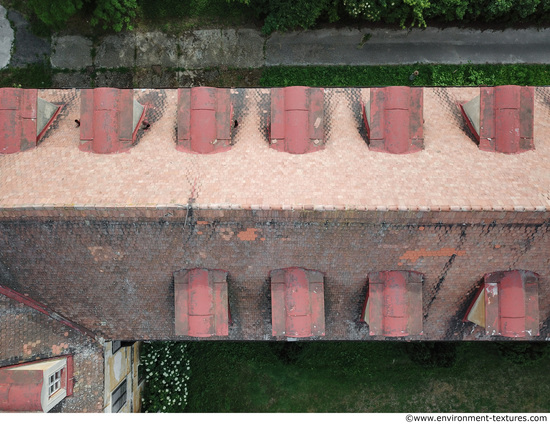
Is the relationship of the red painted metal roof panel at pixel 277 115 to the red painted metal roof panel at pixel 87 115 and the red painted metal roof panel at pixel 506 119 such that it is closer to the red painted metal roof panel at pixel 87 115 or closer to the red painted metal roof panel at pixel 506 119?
the red painted metal roof panel at pixel 87 115

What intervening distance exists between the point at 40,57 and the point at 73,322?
1966cm

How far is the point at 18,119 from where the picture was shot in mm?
19859

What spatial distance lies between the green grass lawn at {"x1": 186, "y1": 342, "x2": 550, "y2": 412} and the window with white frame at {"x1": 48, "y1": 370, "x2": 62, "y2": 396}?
9062mm

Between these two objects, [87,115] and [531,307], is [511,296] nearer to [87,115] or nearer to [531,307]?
[531,307]

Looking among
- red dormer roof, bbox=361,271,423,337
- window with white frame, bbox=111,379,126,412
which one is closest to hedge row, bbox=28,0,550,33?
red dormer roof, bbox=361,271,423,337

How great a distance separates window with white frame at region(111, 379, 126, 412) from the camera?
22547 mm

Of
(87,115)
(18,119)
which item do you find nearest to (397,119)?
(87,115)

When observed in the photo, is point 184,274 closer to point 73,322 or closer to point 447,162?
point 73,322

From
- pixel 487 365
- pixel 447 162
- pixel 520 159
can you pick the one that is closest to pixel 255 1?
pixel 447 162

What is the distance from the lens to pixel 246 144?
66.4ft

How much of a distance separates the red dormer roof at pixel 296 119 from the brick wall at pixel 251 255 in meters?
4.06

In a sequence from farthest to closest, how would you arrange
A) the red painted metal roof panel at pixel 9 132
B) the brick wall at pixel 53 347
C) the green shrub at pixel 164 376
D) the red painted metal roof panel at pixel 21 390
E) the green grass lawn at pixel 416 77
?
the green grass lawn at pixel 416 77, the green shrub at pixel 164 376, the brick wall at pixel 53 347, the red painted metal roof panel at pixel 9 132, the red painted metal roof panel at pixel 21 390

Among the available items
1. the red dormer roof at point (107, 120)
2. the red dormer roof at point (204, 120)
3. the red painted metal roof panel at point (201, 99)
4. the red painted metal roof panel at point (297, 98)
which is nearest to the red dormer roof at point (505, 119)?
the red painted metal roof panel at point (297, 98)

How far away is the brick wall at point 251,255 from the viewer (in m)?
17.5
